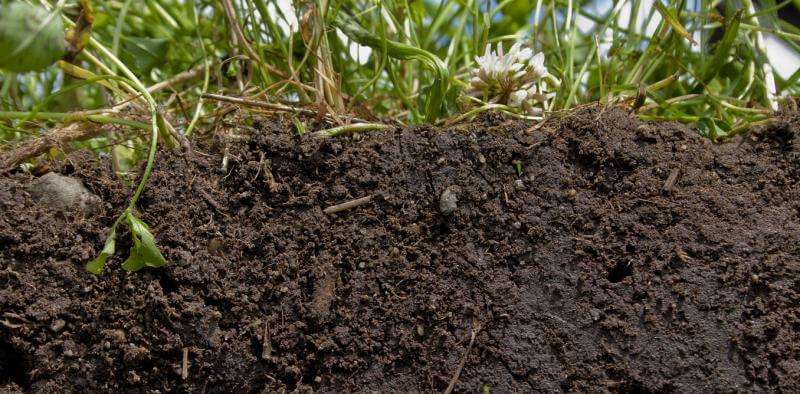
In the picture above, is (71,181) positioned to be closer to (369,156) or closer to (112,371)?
(112,371)

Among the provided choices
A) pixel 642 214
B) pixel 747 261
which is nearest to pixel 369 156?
pixel 642 214

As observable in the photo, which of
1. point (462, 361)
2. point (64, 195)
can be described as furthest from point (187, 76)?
point (462, 361)

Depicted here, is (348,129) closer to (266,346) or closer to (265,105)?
(265,105)

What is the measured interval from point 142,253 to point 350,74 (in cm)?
60

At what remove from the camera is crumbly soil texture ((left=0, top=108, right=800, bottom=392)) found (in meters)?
0.77

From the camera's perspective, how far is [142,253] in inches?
29.5

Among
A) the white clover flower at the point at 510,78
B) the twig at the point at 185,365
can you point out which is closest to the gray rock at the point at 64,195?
the twig at the point at 185,365

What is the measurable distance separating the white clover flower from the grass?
2 cm

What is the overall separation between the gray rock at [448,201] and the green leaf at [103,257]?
405 mm

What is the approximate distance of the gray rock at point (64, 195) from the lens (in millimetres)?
834

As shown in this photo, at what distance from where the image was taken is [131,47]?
120cm

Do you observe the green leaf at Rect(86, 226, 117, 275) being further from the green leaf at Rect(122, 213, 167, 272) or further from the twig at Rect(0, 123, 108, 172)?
the twig at Rect(0, 123, 108, 172)

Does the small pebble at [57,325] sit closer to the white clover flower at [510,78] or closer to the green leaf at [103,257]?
the green leaf at [103,257]

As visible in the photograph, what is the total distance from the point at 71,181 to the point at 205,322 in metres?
0.28
